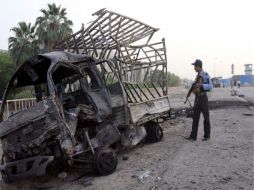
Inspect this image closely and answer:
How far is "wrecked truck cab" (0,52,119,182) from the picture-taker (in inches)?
247

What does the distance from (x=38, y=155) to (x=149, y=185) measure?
1.94 meters

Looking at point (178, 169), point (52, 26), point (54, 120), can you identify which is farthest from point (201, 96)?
point (52, 26)

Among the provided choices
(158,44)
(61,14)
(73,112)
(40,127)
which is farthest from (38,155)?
(61,14)

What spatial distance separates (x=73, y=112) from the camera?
6828 millimetres

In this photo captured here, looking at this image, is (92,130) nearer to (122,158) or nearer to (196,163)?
(122,158)

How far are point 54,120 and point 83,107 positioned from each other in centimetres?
99

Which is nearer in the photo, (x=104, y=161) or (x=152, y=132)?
(x=104, y=161)

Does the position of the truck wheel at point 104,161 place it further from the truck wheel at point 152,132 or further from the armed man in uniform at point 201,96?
the armed man in uniform at point 201,96

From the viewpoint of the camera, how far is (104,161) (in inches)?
272

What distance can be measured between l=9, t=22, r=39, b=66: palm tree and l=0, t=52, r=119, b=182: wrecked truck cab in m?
29.5

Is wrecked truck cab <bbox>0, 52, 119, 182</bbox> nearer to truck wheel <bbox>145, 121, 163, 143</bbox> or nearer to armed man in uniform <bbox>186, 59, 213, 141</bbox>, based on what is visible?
truck wheel <bbox>145, 121, 163, 143</bbox>

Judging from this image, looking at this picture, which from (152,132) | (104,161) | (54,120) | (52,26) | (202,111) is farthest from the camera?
(52,26)

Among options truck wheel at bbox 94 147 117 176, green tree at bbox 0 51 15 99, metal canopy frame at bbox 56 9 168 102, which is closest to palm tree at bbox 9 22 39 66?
green tree at bbox 0 51 15 99

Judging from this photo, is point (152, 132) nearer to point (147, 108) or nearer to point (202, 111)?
point (147, 108)
